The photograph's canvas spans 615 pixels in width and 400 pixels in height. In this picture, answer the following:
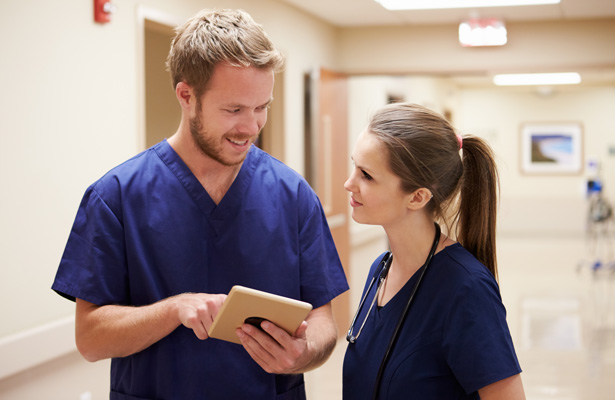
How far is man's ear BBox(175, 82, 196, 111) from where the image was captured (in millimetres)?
1539

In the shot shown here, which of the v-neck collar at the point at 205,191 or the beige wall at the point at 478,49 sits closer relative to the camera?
the v-neck collar at the point at 205,191

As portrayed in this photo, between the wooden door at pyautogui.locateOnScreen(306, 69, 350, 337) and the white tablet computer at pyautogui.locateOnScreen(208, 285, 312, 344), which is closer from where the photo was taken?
the white tablet computer at pyautogui.locateOnScreen(208, 285, 312, 344)

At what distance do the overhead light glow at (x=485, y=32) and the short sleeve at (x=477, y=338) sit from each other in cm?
441

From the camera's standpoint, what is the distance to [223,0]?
13.0 feet

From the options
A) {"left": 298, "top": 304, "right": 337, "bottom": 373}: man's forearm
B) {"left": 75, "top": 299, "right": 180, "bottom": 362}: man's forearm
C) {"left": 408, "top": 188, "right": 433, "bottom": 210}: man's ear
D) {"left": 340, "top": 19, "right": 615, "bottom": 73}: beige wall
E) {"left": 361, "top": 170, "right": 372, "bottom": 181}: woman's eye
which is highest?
{"left": 340, "top": 19, "right": 615, "bottom": 73}: beige wall

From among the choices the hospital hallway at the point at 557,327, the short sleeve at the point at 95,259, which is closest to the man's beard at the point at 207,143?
the short sleeve at the point at 95,259

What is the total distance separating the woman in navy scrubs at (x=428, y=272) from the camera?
133 centimetres

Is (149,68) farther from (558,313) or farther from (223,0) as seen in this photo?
(558,313)

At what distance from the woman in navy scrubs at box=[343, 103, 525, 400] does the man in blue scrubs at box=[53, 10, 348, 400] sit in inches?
5.8

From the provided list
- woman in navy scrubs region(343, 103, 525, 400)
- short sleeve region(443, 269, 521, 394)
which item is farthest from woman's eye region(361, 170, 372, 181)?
short sleeve region(443, 269, 521, 394)

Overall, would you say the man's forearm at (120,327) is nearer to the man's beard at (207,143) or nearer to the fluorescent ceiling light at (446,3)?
the man's beard at (207,143)

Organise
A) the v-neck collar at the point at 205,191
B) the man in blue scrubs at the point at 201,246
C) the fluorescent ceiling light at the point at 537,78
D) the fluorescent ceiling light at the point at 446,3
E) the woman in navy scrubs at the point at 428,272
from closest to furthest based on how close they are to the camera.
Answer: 1. the woman in navy scrubs at the point at 428,272
2. the man in blue scrubs at the point at 201,246
3. the v-neck collar at the point at 205,191
4. the fluorescent ceiling light at the point at 446,3
5. the fluorescent ceiling light at the point at 537,78

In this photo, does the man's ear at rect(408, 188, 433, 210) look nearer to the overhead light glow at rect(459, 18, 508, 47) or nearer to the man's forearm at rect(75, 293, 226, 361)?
the man's forearm at rect(75, 293, 226, 361)

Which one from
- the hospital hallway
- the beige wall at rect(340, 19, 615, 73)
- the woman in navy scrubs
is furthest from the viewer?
the beige wall at rect(340, 19, 615, 73)
